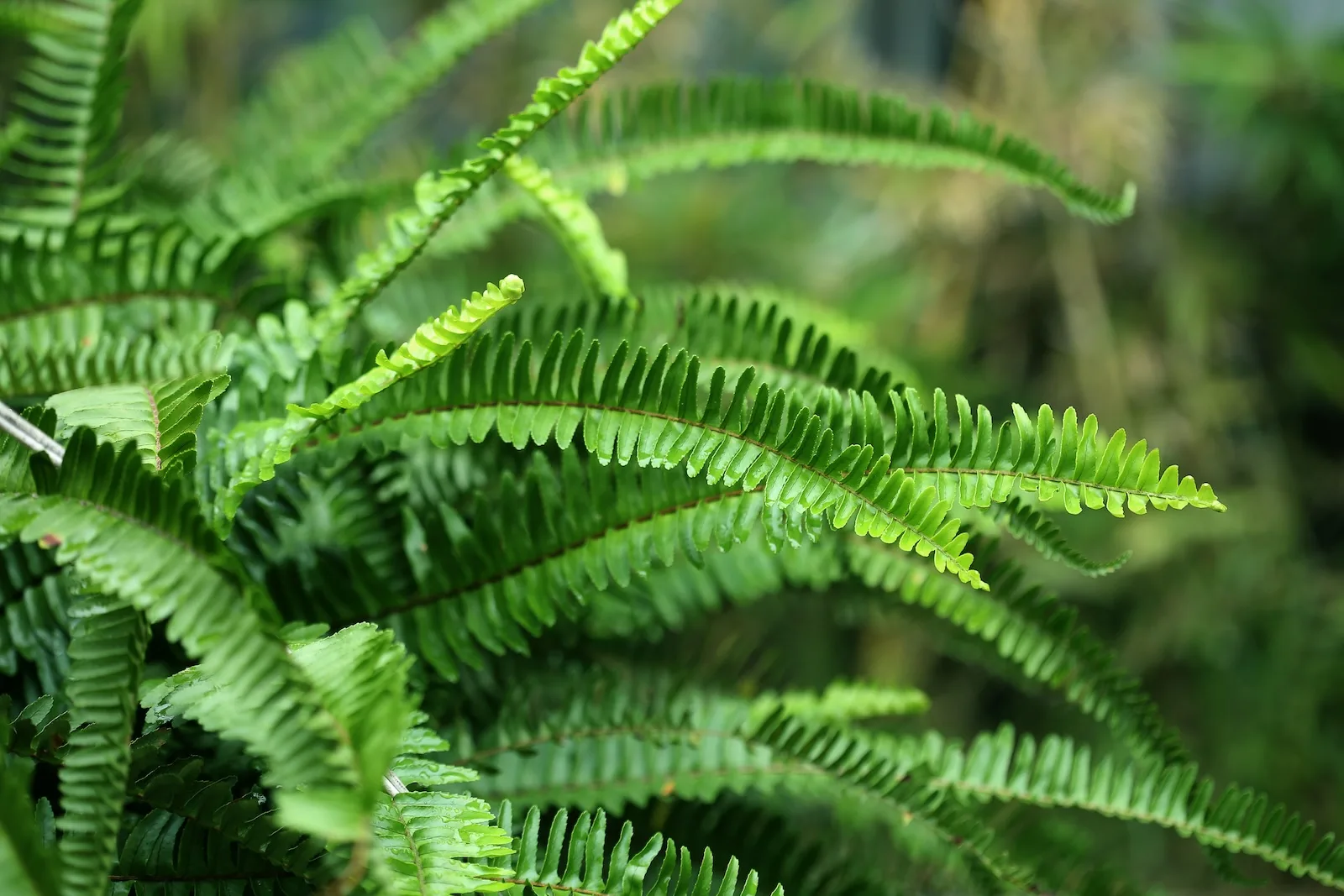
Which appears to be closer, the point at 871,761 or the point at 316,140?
the point at 871,761

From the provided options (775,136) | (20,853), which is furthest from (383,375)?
(775,136)

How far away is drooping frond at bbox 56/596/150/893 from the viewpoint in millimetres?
296

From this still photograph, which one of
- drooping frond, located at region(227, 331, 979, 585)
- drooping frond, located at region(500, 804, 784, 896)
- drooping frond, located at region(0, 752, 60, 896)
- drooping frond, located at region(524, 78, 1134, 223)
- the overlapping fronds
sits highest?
drooping frond, located at region(524, 78, 1134, 223)

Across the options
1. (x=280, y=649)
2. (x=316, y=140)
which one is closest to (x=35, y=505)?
(x=280, y=649)

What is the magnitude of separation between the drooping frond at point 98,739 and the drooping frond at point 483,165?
0.20 m

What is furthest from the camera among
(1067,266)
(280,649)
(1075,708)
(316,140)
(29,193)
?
(1067,266)

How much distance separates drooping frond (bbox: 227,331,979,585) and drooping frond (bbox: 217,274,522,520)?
0.05 ft

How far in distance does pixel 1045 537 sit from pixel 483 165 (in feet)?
1.01

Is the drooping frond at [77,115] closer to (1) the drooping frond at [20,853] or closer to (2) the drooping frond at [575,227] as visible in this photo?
(2) the drooping frond at [575,227]

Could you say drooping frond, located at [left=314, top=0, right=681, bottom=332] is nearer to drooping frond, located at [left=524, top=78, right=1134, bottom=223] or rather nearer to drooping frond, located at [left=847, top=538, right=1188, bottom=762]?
drooping frond, located at [left=524, top=78, right=1134, bottom=223]

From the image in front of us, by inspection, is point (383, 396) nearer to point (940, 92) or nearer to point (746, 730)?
point (746, 730)

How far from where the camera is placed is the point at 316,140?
0.76 m

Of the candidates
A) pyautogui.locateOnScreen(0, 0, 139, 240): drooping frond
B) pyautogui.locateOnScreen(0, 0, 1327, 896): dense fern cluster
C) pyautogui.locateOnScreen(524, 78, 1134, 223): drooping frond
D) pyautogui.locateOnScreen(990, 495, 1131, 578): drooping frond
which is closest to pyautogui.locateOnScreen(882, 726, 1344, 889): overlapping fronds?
pyautogui.locateOnScreen(0, 0, 1327, 896): dense fern cluster

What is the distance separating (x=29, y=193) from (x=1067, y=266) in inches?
50.4
